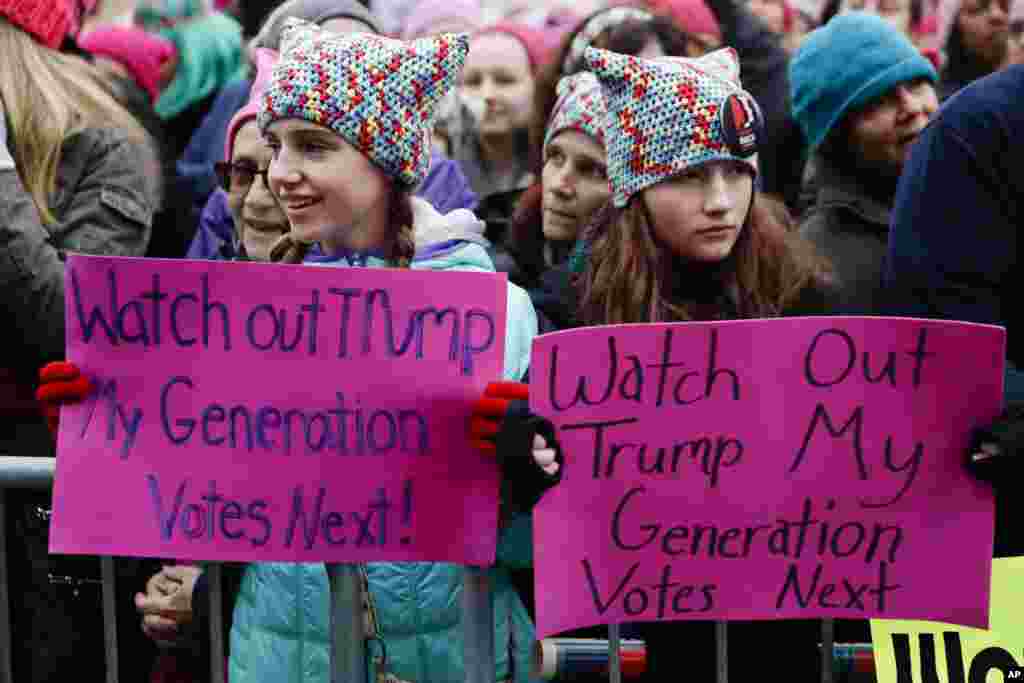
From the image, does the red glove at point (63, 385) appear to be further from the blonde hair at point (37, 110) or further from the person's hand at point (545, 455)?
the blonde hair at point (37, 110)

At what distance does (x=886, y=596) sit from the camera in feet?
8.71

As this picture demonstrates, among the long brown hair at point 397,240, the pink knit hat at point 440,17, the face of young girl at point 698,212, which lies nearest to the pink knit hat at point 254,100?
the long brown hair at point 397,240

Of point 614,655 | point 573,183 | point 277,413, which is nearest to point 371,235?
point 277,413

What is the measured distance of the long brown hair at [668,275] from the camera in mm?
3408

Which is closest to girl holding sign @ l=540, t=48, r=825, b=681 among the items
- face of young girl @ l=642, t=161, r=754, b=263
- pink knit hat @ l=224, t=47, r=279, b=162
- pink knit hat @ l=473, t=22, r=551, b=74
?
face of young girl @ l=642, t=161, r=754, b=263

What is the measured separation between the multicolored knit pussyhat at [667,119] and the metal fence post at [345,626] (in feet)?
4.09

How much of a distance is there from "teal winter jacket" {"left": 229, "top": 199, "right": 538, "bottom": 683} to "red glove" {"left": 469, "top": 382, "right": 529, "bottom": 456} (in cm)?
36

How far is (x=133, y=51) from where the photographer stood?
7.13 m

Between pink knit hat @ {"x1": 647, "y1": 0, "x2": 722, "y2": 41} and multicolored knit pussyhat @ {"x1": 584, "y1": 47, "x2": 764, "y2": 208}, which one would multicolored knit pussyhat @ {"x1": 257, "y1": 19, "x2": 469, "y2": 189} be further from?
pink knit hat @ {"x1": 647, "y1": 0, "x2": 722, "y2": 41}

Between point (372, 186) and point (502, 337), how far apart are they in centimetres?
73

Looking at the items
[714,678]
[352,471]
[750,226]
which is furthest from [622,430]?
[750,226]

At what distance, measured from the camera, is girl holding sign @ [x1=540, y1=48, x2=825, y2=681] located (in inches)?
135

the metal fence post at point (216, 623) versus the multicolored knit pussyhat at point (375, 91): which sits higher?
the multicolored knit pussyhat at point (375, 91)

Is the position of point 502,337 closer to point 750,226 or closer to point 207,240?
point 750,226
